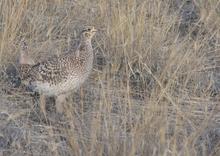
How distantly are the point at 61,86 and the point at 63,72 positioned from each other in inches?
3.7

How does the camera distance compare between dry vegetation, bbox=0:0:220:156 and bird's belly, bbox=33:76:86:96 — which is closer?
dry vegetation, bbox=0:0:220:156

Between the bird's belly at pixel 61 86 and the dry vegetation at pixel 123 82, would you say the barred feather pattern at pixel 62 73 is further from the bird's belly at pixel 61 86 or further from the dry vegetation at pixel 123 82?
the dry vegetation at pixel 123 82

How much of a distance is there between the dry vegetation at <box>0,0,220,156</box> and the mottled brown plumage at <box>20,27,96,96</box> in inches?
4.6

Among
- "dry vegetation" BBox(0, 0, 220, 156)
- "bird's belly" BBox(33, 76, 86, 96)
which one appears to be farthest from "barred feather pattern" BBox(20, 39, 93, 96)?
"dry vegetation" BBox(0, 0, 220, 156)

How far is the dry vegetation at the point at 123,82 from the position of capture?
3750 mm

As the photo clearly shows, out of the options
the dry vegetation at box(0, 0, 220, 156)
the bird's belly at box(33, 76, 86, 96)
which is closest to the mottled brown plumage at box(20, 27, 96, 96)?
the bird's belly at box(33, 76, 86, 96)

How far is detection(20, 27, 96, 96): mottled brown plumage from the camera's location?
4605 millimetres

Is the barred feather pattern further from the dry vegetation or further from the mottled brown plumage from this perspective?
the dry vegetation

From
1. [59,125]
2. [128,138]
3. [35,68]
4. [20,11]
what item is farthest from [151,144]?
[20,11]

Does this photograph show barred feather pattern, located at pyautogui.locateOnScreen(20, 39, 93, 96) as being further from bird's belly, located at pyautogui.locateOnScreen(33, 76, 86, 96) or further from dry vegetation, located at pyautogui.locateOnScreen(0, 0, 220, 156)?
dry vegetation, located at pyautogui.locateOnScreen(0, 0, 220, 156)

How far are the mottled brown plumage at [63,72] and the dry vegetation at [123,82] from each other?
4.6 inches

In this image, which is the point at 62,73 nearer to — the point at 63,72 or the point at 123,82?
the point at 63,72

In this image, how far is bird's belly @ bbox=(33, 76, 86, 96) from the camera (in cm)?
459

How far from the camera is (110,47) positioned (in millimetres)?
5648
